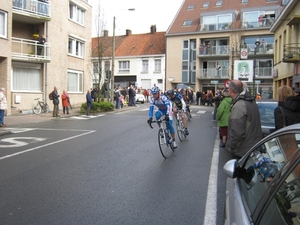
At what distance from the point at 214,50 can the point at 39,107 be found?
3046 cm

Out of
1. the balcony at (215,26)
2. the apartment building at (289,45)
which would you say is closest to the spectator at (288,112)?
the apartment building at (289,45)

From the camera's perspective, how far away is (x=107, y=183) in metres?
5.89

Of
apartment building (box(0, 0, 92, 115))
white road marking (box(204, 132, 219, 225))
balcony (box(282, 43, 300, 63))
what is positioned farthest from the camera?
balcony (box(282, 43, 300, 63))

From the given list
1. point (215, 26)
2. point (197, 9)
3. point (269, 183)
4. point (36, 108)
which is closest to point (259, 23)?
point (215, 26)

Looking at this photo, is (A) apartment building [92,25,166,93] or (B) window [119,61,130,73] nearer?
(A) apartment building [92,25,166,93]

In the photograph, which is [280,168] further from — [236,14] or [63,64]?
[236,14]

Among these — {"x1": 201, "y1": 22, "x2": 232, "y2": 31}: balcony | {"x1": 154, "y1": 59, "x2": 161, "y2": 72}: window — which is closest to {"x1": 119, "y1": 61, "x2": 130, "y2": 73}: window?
{"x1": 154, "y1": 59, "x2": 161, "y2": 72}: window

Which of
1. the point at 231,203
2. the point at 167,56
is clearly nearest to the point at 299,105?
the point at 231,203

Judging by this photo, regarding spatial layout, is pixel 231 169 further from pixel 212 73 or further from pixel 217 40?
pixel 217 40

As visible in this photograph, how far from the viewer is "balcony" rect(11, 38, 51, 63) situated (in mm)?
22172

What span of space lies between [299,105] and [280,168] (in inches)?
137

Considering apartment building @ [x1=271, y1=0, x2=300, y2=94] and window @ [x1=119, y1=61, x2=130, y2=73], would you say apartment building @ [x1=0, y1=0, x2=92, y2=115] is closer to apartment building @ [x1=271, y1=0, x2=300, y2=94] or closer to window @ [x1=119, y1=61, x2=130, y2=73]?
apartment building @ [x1=271, y1=0, x2=300, y2=94]

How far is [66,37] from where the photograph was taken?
26844 mm

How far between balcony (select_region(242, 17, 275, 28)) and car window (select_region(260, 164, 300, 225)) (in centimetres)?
4456
